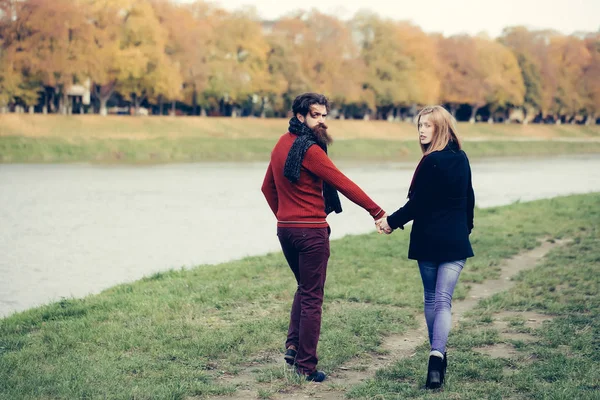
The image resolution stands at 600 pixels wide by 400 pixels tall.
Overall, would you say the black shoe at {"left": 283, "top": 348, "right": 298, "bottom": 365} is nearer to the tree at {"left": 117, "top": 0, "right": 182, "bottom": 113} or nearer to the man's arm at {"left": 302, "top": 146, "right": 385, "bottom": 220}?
the man's arm at {"left": 302, "top": 146, "right": 385, "bottom": 220}

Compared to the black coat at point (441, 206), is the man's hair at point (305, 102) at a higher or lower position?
higher

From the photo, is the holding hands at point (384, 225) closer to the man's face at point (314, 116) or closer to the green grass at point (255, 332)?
the man's face at point (314, 116)

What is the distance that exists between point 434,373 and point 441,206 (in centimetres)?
120

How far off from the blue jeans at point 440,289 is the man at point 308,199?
608 millimetres

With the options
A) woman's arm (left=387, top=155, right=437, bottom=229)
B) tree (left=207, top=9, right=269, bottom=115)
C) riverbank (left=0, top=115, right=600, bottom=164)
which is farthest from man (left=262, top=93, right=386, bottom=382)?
tree (left=207, top=9, right=269, bottom=115)

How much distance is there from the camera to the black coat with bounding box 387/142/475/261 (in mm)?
6008

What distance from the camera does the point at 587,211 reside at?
19203mm

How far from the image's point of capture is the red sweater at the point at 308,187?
6.15 m

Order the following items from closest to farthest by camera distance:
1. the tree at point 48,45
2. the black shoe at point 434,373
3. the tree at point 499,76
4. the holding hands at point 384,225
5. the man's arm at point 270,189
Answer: the black shoe at point 434,373, the holding hands at point 384,225, the man's arm at point 270,189, the tree at point 48,45, the tree at point 499,76

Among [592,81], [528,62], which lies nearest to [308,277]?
[528,62]

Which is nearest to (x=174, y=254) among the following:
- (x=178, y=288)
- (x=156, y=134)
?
(x=178, y=288)

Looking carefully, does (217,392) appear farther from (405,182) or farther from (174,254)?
(405,182)

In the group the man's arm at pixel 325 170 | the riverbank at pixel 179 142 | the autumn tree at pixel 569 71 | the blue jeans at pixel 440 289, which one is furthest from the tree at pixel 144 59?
the autumn tree at pixel 569 71

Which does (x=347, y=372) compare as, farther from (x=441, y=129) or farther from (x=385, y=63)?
(x=385, y=63)
